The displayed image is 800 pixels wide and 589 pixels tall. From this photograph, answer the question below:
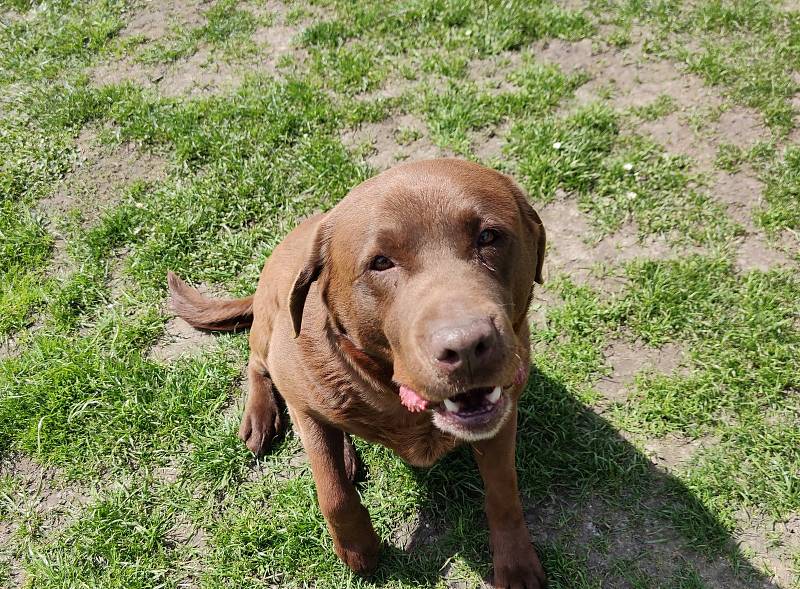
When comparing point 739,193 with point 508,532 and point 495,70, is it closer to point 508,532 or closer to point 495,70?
point 495,70

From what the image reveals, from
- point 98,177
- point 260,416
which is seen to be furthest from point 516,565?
point 98,177

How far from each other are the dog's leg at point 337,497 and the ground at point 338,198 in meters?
0.20

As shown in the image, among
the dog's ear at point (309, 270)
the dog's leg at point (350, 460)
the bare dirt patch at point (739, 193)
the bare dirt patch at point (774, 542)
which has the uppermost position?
the dog's ear at point (309, 270)

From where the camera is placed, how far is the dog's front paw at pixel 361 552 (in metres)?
3.01

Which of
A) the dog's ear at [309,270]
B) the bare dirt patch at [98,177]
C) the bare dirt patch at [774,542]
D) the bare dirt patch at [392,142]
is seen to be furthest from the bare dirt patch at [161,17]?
the bare dirt patch at [774,542]

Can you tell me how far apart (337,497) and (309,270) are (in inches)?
38.7

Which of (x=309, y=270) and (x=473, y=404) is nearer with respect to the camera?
(x=473, y=404)

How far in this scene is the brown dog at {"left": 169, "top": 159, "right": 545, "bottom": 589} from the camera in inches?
84.4

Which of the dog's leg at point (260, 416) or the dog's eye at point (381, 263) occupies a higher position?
the dog's eye at point (381, 263)

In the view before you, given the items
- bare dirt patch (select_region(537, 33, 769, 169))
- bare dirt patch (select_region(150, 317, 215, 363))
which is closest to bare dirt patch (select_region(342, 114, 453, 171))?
bare dirt patch (select_region(537, 33, 769, 169))

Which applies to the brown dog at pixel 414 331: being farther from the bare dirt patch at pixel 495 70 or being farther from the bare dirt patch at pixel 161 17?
the bare dirt patch at pixel 161 17

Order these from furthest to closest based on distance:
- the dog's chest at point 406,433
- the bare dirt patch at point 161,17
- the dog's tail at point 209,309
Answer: the bare dirt patch at point 161,17 < the dog's tail at point 209,309 < the dog's chest at point 406,433

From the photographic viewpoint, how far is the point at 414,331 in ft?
7.02

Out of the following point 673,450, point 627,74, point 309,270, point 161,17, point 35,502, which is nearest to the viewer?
point 309,270
